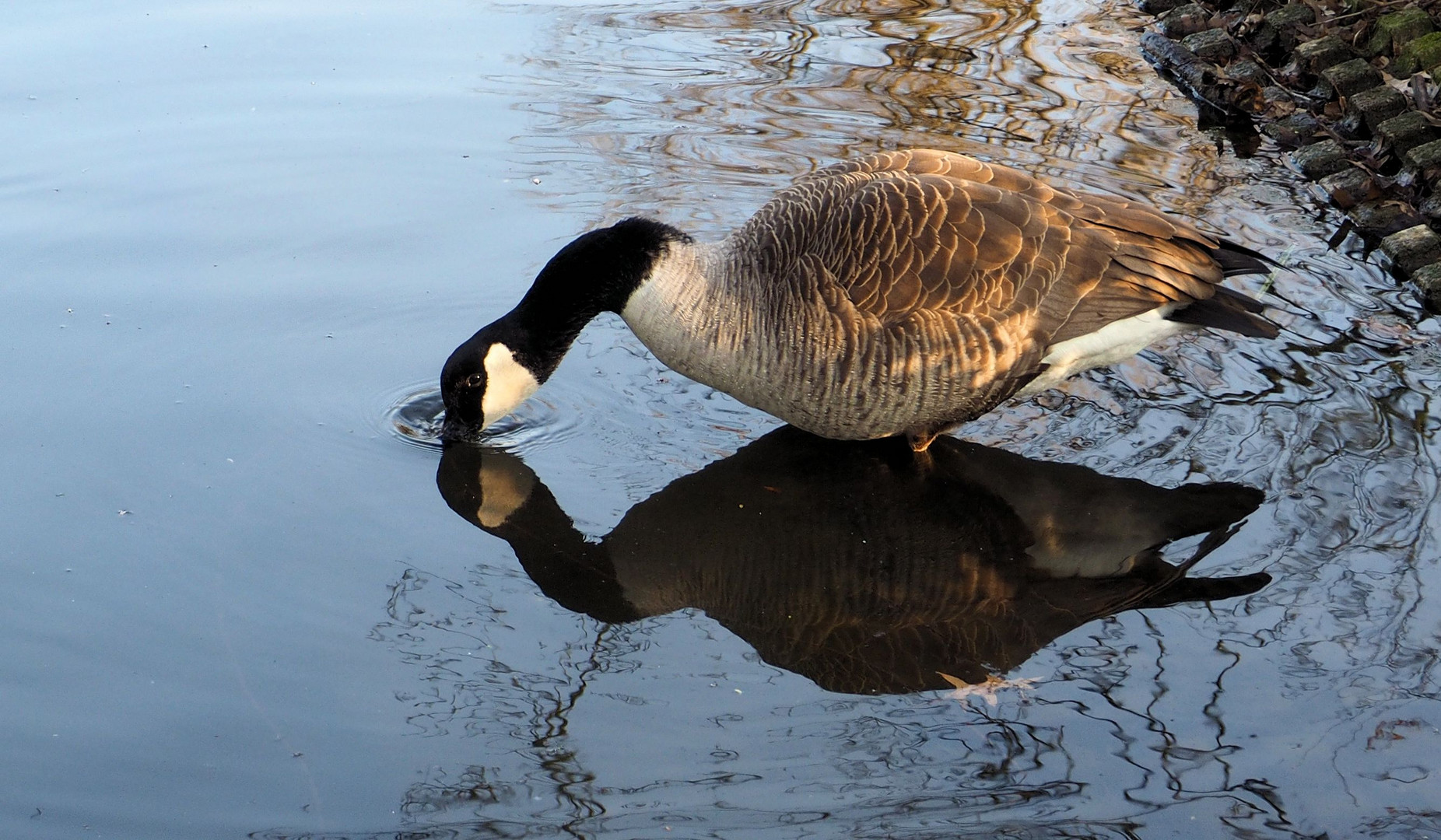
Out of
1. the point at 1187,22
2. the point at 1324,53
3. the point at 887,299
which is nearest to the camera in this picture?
the point at 887,299

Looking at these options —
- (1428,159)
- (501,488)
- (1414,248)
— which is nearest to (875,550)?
(501,488)

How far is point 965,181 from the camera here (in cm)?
536

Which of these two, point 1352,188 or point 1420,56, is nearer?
point 1352,188

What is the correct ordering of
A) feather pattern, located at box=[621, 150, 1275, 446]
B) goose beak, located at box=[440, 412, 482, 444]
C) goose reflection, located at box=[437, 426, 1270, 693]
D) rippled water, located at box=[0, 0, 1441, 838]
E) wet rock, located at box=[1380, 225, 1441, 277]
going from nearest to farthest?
rippled water, located at box=[0, 0, 1441, 838] < goose reflection, located at box=[437, 426, 1270, 693] < feather pattern, located at box=[621, 150, 1275, 446] < goose beak, located at box=[440, 412, 482, 444] < wet rock, located at box=[1380, 225, 1441, 277]

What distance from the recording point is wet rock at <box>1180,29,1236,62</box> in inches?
366

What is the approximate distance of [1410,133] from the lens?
732cm

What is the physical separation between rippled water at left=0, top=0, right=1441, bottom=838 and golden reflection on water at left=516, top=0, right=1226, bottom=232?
75 mm

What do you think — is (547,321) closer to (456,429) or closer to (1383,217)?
(456,429)

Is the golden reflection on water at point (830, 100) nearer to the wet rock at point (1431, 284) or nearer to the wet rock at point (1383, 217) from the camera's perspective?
the wet rock at point (1383, 217)

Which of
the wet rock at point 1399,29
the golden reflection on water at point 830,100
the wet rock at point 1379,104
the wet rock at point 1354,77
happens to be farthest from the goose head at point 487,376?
the wet rock at point 1399,29

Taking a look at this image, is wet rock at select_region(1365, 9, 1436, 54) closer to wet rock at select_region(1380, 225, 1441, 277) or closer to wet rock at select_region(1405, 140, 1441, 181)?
wet rock at select_region(1405, 140, 1441, 181)

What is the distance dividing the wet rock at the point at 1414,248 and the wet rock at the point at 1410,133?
2.69ft

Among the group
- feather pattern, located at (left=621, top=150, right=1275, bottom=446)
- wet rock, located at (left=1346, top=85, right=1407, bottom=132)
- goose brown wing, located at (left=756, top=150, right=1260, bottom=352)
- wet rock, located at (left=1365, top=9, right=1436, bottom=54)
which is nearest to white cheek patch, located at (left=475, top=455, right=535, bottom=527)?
feather pattern, located at (left=621, top=150, right=1275, bottom=446)

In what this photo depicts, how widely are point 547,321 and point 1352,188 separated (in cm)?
483
